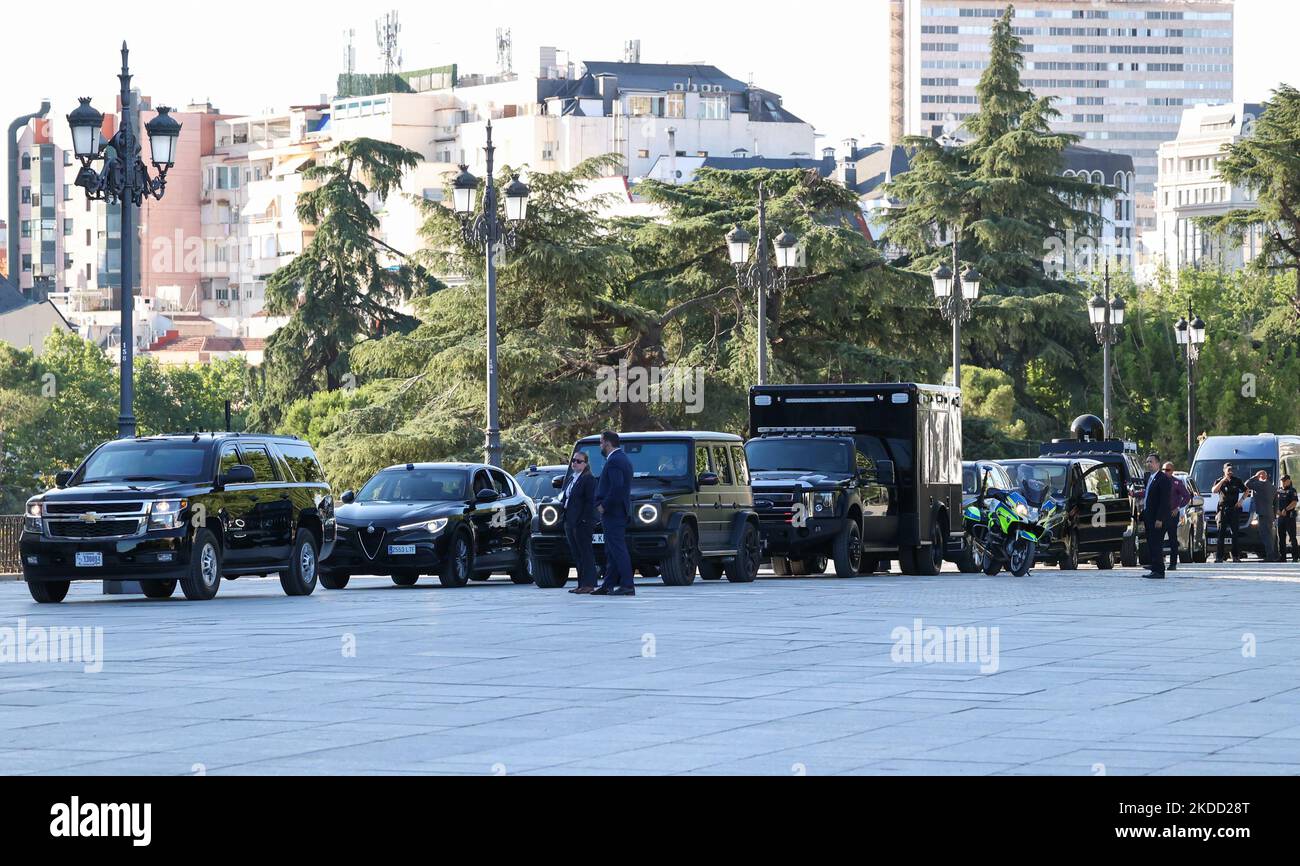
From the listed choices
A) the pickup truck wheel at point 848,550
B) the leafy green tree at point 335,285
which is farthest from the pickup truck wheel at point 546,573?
the leafy green tree at point 335,285

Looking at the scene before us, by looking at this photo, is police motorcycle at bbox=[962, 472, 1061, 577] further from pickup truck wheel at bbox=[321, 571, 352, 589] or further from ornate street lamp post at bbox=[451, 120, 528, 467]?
pickup truck wheel at bbox=[321, 571, 352, 589]

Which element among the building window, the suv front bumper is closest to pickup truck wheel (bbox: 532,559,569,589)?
the suv front bumper

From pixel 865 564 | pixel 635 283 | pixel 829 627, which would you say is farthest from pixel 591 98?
pixel 829 627

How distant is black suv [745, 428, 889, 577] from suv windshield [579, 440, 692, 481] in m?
2.70

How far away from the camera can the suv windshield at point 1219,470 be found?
4781cm

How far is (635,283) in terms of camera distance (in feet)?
188

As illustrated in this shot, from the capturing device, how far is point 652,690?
13945 mm

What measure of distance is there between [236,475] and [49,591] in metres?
2.31

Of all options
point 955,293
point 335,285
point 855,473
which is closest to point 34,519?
point 855,473

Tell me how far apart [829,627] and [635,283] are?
38.0m

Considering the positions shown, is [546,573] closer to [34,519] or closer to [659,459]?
[659,459]

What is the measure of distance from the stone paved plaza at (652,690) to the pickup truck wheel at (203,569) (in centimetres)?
49

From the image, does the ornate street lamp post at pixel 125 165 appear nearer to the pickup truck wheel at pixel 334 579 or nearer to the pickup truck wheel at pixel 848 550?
the pickup truck wheel at pixel 334 579

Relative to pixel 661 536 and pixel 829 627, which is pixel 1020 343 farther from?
pixel 829 627
